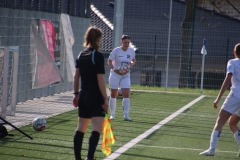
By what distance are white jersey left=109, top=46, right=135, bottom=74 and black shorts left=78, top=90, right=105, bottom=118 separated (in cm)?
597

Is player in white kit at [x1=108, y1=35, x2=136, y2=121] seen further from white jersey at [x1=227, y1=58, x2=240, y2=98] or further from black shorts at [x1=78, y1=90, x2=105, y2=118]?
black shorts at [x1=78, y1=90, x2=105, y2=118]

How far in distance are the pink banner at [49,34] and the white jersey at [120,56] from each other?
13.5 ft

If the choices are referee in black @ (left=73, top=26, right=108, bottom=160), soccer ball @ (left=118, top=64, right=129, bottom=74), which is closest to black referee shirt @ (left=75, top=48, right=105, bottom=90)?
referee in black @ (left=73, top=26, right=108, bottom=160)

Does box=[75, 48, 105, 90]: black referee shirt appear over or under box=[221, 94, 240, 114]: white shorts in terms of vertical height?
over

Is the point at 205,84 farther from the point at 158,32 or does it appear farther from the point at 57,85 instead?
the point at 57,85

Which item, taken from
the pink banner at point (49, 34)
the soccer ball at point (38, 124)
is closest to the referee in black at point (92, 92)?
the soccer ball at point (38, 124)

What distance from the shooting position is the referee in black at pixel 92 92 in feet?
26.7

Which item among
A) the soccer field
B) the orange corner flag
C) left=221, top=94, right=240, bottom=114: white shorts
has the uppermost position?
left=221, top=94, right=240, bottom=114: white shorts

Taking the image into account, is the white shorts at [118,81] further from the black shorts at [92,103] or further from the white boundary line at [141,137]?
the black shorts at [92,103]

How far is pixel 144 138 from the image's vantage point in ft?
37.6

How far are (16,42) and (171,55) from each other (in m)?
10.6

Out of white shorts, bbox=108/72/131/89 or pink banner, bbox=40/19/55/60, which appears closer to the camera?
white shorts, bbox=108/72/131/89

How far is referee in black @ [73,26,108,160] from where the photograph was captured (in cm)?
813

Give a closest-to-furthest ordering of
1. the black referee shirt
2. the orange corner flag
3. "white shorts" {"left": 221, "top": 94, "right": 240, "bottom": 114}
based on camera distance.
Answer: the black referee shirt → the orange corner flag → "white shorts" {"left": 221, "top": 94, "right": 240, "bottom": 114}
